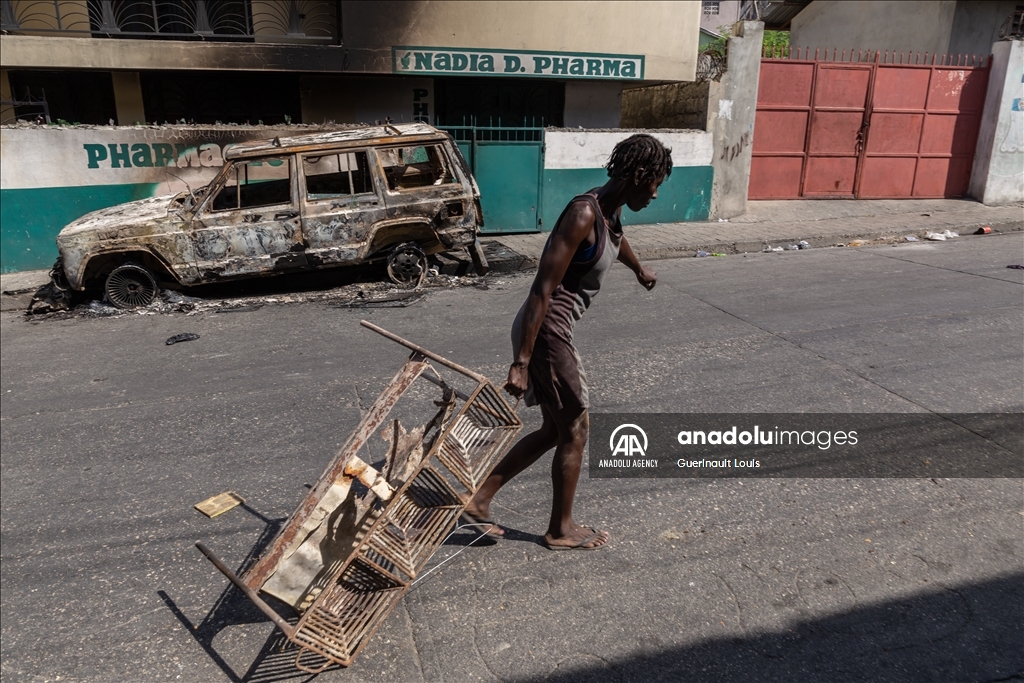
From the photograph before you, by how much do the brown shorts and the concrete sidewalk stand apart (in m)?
6.72

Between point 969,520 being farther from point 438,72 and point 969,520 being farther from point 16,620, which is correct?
point 438,72

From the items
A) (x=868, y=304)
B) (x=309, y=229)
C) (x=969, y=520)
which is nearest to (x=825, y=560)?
(x=969, y=520)

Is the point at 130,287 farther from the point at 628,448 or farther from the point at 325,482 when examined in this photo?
the point at 325,482

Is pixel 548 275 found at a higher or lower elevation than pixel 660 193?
higher

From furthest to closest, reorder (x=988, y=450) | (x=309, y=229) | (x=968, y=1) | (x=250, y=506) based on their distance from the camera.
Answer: (x=968, y=1), (x=309, y=229), (x=988, y=450), (x=250, y=506)

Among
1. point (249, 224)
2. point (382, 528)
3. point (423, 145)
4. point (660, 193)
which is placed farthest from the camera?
point (660, 193)

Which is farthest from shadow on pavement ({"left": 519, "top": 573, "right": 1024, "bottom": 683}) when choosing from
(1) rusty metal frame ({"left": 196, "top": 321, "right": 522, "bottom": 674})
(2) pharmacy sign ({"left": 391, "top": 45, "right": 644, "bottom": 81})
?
(2) pharmacy sign ({"left": 391, "top": 45, "right": 644, "bottom": 81})

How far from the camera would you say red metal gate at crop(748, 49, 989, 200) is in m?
13.0

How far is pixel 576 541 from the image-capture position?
3326mm

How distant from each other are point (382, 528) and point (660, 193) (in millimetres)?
10614

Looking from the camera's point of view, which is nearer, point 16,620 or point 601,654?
point 601,654

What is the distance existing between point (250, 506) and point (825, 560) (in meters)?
2.81

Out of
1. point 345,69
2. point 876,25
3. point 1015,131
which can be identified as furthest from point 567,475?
point 876,25

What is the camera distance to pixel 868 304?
7.17m
